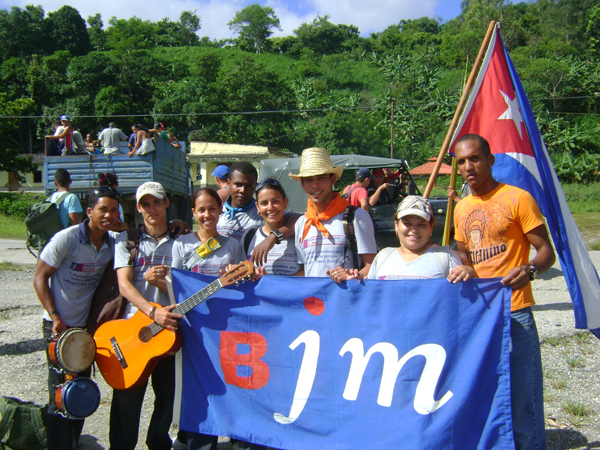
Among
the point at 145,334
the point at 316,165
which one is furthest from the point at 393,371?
the point at 145,334

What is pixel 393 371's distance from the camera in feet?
9.27

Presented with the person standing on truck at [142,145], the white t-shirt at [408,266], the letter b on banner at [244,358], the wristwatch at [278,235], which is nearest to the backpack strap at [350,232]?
the white t-shirt at [408,266]

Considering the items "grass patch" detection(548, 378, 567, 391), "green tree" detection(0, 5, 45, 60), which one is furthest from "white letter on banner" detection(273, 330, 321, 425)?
"green tree" detection(0, 5, 45, 60)

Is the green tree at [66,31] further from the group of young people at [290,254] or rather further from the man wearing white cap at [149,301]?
the man wearing white cap at [149,301]

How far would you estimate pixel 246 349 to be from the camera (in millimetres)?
3232

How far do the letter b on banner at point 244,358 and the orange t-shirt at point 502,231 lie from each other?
1.43 metres

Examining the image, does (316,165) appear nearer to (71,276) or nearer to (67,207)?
(71,276)

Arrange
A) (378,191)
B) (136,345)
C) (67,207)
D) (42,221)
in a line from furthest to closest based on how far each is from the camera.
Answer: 1. (378,191)
2. (67,207)
3. (42,221)
4. (136,345)

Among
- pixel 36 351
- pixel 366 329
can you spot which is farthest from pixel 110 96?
pixel 366 329

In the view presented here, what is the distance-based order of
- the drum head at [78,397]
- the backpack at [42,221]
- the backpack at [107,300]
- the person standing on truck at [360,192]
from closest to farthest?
the drum head at [78,397] → the backpack at [107,300] → the backpack at [42,221] → the person standing on truck at [360,192]

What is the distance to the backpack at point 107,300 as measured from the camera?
3.38 m

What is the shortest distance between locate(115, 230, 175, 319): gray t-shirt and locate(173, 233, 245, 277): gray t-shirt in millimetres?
75

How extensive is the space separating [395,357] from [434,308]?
0.36 metres

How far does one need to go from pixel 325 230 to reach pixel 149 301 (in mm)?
1275
